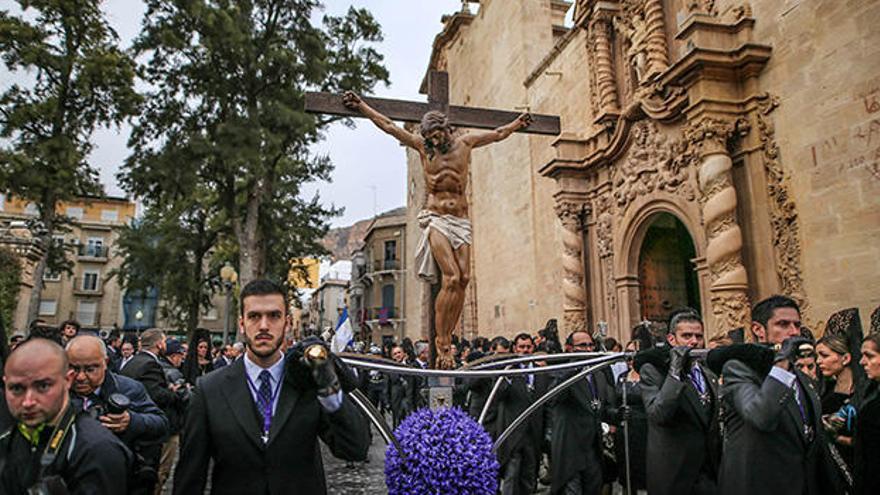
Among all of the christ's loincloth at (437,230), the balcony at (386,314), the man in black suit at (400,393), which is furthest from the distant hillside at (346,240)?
the christ's loincloth at (437,230)

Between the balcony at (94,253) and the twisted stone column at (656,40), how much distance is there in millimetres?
49141

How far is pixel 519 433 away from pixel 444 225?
2.28 metres

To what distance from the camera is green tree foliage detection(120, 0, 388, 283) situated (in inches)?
668

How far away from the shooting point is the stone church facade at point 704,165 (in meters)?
8.10

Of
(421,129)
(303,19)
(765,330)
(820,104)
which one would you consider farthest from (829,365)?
(303,19)

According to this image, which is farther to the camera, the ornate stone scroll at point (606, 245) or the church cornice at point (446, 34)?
the church cornice at point (446, 34)

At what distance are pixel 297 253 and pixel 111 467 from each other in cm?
2192

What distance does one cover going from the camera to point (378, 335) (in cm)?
4950

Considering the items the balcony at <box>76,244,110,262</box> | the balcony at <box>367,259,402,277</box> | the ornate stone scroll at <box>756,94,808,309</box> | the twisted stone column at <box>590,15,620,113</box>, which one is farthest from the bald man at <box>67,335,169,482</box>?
the balcony at <box>76,244,110,262</box>

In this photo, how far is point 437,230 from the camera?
4953mm

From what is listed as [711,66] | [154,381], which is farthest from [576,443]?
[711,66]

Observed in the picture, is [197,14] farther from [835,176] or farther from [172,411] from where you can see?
[835,176]

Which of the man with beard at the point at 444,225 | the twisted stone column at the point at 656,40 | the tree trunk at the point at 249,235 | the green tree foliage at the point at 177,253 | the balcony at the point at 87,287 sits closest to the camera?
the man with beard at the point at 444,225

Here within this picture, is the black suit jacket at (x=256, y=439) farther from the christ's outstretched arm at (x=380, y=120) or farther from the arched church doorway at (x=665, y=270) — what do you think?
the arched church doorway at (x=665, y=270)
